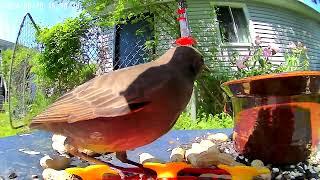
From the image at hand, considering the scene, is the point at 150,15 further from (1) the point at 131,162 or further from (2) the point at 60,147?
(1) the point at 131,162

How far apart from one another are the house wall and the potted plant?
6.97 metres

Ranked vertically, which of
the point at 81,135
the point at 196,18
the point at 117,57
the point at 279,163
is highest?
the point at 196,18

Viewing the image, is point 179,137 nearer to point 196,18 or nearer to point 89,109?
point 89,109

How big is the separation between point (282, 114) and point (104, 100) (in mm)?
524

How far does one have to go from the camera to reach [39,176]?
3.92 feet

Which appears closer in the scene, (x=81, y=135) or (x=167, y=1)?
(x=81, y=135)

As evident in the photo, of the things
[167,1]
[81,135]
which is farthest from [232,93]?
[167,1]

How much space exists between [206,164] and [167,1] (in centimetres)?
A: 709

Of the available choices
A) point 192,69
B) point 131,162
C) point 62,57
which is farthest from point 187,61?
point 62,57

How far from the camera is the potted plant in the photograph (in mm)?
1242

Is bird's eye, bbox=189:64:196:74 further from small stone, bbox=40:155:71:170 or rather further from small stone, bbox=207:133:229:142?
small stone, bbox=207:133:229:142

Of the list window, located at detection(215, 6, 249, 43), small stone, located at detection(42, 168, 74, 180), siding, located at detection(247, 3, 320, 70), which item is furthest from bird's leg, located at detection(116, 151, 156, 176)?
siding, located at detection(247, 3, 320, 70)

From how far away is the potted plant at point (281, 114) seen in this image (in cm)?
A: 124

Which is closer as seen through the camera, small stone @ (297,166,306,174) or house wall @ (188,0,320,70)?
small stone @ (297,166,306,174)
